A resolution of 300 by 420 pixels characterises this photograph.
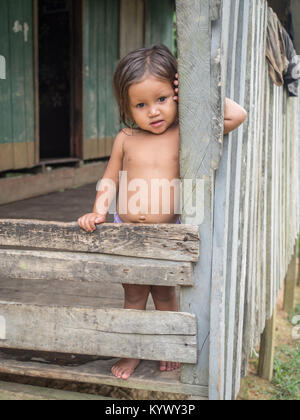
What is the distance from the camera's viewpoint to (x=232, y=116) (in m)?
1.99

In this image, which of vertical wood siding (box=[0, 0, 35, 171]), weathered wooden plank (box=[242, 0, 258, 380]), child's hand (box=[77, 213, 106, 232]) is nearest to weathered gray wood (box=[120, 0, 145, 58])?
vertical wood siding (box=[0, 0, 35, 171])

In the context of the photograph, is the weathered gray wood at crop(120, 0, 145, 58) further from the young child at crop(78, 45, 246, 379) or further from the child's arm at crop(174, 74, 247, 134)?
the child's arm at crop(174, 74, 247, 134)

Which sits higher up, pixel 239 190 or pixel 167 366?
pixel 239 190

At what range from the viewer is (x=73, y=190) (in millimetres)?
6602

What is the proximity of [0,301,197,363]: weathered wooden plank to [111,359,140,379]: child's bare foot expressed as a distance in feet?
0.32

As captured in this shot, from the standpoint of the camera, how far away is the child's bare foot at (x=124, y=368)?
7.26 feet

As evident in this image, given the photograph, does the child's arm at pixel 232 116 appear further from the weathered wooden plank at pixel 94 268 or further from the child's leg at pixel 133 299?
the child's leg at pixel 133 299

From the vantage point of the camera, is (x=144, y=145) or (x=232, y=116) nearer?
(x=232, y=116)

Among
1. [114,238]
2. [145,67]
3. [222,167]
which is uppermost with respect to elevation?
[145,67]

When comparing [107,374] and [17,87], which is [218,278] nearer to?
[107,374]

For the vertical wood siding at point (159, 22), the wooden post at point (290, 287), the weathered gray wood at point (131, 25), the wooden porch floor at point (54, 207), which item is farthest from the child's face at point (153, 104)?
the vertical wood siding at point (159, 22)

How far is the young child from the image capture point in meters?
2.11

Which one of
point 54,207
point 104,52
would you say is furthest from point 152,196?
point 104,52

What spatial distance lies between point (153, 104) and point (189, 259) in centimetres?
66
